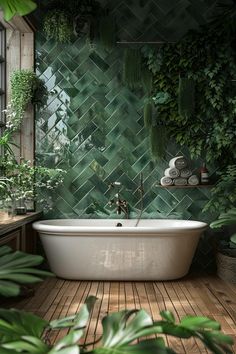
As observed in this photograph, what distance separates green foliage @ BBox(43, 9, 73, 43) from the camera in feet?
14.3

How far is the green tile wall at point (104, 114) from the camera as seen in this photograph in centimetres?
457

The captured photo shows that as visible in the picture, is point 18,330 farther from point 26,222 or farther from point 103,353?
point 26,222

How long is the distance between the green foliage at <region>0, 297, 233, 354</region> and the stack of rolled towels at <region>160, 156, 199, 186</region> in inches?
145

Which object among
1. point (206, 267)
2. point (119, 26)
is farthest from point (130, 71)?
point (206, 267)

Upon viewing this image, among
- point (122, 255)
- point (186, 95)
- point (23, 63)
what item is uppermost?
point (23, 63)

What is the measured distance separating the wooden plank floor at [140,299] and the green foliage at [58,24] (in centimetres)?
254

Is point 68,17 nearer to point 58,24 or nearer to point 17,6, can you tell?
point 58,24

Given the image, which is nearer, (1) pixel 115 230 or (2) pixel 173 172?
(1) pixel 115 230

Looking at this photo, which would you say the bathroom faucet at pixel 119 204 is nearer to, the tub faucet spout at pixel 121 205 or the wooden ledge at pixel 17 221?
the tub faucet spout at pixel 121 205

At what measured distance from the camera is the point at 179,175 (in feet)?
14.5

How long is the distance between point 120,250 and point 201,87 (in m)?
1.88

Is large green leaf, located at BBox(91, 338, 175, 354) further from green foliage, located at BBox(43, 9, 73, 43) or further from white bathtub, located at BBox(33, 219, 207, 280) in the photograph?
green foliage, located at BBox(43, 9, 73, 43)

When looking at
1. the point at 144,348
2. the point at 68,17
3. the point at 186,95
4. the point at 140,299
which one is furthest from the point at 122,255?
the point at 144,348

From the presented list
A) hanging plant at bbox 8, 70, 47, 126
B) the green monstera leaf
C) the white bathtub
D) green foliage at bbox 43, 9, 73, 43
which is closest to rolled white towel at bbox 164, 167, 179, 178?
the white bathtub
